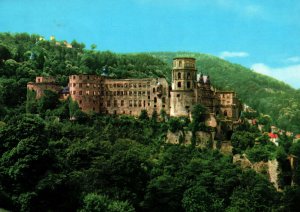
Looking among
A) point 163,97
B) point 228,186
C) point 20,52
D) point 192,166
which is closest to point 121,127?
point 163,97

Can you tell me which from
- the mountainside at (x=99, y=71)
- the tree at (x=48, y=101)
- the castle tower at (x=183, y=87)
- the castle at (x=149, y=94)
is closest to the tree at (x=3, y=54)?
the mountainside at (x=99, y=71)

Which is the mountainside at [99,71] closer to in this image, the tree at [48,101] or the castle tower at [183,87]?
the tree at [48,101]

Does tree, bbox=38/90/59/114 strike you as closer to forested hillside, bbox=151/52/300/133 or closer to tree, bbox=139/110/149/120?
tree, bbox=139/110/149/120

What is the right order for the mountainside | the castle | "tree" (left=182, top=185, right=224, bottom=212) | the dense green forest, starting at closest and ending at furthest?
the dense green forest, "tree" (left=182, top=185, right=224, bottom=212), the castle, the mountainside

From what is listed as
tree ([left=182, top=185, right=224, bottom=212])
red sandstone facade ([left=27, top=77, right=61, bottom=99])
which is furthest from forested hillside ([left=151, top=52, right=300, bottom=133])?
tree ([left=182, top=185, right=224, bottom=212])

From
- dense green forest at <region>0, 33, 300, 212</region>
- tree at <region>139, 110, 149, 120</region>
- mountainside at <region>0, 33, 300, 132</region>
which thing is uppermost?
mountainside at <region>0, 33, 300, 132</region>

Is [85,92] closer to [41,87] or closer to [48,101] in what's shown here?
[48,101]

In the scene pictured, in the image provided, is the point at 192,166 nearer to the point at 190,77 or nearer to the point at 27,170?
the point at 190,77
